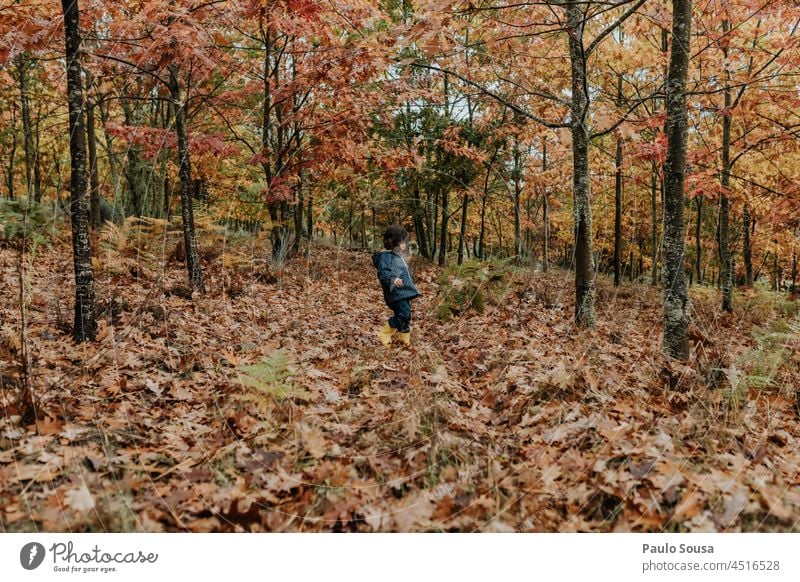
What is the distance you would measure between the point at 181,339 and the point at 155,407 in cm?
187

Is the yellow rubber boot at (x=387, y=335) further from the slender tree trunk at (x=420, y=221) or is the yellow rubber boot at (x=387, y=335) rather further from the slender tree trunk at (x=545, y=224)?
the slender tree trunk at (x=420, y=221)

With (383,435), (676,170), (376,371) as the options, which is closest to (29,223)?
(376,371)

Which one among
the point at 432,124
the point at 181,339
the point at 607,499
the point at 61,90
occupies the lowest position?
the point at 607,499

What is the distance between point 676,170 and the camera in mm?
4656

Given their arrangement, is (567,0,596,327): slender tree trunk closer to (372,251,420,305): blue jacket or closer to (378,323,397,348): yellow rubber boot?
(372,251,420,305): blue jacket

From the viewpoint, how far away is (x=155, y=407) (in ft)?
12.8

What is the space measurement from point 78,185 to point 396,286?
3.65 meters

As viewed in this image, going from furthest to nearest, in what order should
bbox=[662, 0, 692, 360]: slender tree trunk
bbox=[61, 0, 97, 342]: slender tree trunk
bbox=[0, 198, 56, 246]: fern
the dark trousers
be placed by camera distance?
1. bbox=[0, 198, 56, 246]: fern
2. the dark trousers
3. bbox=[61, 0, 97, 342]: slender tree trunk
4. bbox=[662, 0, 692, 360]: slender tree trunk

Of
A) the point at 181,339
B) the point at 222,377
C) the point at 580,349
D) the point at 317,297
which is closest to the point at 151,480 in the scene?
the point at 222,377

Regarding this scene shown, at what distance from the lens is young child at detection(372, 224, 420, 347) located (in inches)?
244

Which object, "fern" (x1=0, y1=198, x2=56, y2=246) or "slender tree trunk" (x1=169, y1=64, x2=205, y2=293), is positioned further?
"fern" (x1=0, y1=198, x2=56, y2=246)

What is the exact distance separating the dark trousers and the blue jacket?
6cm

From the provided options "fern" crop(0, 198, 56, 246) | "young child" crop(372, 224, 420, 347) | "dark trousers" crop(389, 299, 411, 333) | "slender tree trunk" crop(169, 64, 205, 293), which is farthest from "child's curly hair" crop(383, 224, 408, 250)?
"fern" crop(0, 198, 56, 246)

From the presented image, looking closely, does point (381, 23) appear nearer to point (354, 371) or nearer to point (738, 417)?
point (354, 371)
